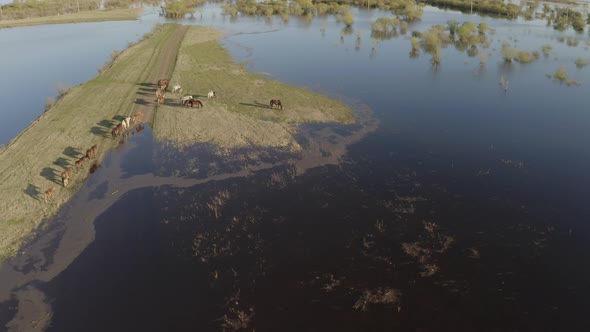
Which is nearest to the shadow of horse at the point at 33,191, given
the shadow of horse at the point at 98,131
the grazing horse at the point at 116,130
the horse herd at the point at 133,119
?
the horse herd at the point at 133,119

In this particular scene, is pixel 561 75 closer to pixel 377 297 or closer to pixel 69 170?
pixel 377 297

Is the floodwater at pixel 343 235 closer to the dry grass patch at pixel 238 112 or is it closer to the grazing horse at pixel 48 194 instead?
the grazing horse at pixel 48 194

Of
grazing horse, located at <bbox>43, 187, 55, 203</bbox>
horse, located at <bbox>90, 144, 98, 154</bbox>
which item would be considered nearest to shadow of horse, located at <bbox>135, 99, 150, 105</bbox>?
horse, located at <bbox>90, 144, 98, 154</bbox>

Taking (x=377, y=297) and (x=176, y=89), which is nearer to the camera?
(x=377, y=297)

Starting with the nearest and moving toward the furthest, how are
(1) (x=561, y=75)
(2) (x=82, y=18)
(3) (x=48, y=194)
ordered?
(3) (x=48, y=194)
(1) (x=561, y=75)
(2) (x=82, y=18)

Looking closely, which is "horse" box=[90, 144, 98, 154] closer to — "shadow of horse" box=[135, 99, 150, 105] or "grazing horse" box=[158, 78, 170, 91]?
"shadow of horse" box=[135, 99, 150, 105]

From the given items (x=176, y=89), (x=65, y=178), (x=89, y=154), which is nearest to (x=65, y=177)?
(x=65, y=178)

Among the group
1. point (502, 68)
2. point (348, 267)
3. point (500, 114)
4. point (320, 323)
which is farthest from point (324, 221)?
point (502, 68)
